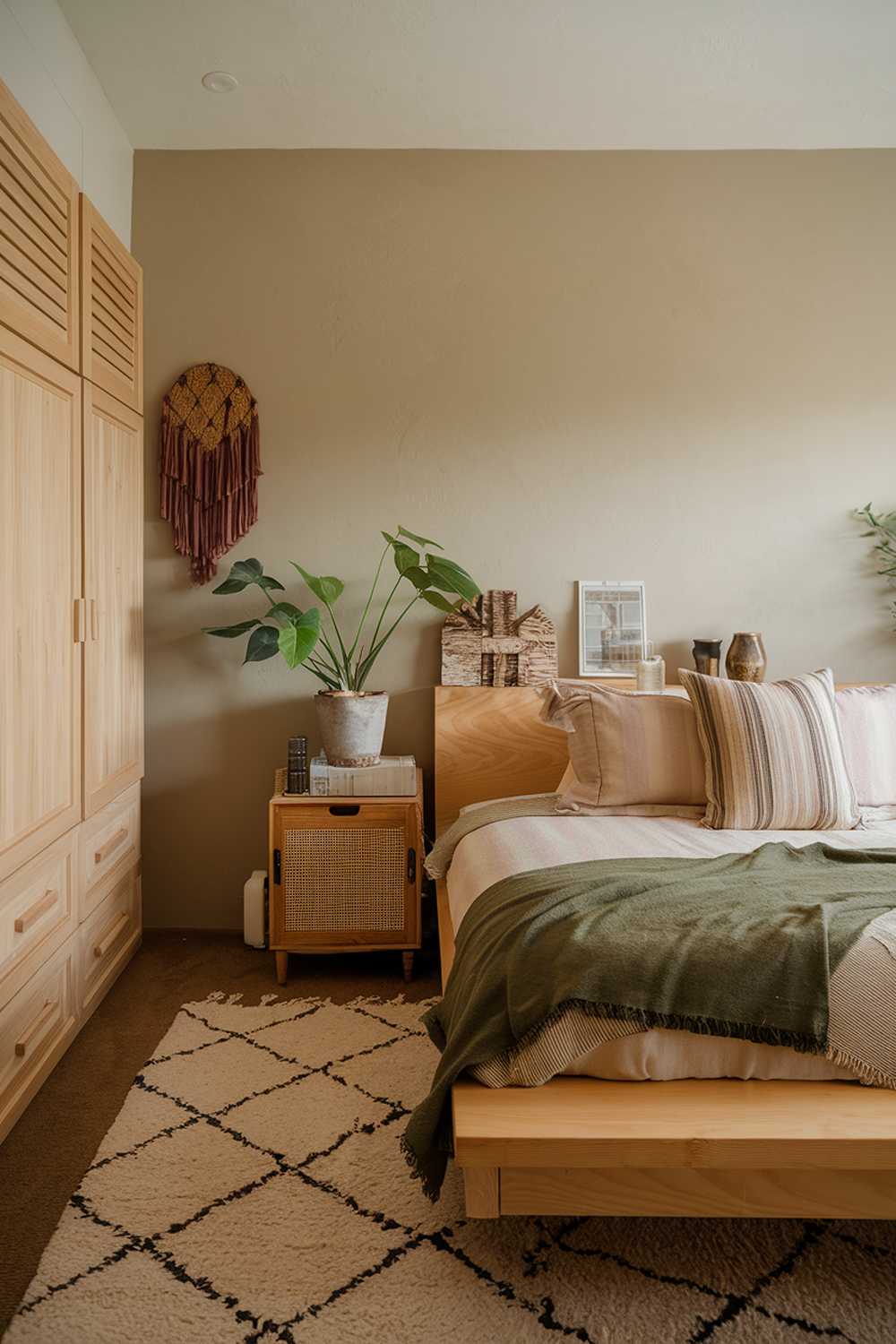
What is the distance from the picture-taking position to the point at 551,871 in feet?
6.88

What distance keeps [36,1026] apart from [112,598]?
128 cm

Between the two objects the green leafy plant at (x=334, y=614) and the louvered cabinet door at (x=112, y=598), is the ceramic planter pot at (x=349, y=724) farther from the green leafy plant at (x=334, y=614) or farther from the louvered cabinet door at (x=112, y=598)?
the louvered cabinet door at (x=112, y=598)

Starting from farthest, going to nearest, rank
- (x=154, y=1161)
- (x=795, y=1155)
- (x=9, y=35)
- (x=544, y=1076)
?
(x=9, y=35) < (x=154, y=1161) < (x=544, y=1076) < (x=795, y=1155)

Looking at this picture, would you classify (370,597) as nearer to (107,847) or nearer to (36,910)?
(107,847)

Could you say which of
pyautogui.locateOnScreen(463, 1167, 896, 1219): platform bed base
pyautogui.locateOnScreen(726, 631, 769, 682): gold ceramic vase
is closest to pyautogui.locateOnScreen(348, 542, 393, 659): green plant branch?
pyautogui.locateOnScreen(726, 631, 769, 682): gold ceramic vase

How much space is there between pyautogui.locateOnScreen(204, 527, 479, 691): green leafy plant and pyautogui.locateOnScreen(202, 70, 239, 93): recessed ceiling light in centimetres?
145

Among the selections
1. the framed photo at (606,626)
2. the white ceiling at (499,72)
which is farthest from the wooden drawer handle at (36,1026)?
the white ceiling at (499,72)

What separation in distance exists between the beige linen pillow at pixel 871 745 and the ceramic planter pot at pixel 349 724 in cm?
144

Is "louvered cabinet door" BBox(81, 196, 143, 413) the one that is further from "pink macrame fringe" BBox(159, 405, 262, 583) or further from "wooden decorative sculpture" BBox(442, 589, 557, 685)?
"wooden decorative sculpture" BBox(442, 589, 557, 685)

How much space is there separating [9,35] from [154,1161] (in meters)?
2.57

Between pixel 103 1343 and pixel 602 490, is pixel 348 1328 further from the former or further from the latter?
pixel 602 490

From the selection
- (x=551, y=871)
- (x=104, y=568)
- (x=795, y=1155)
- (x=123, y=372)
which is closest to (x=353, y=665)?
(x=104, y=568)

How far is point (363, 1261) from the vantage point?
66.4 inches

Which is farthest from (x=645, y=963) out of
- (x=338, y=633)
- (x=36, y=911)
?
(x=338, y=633)
